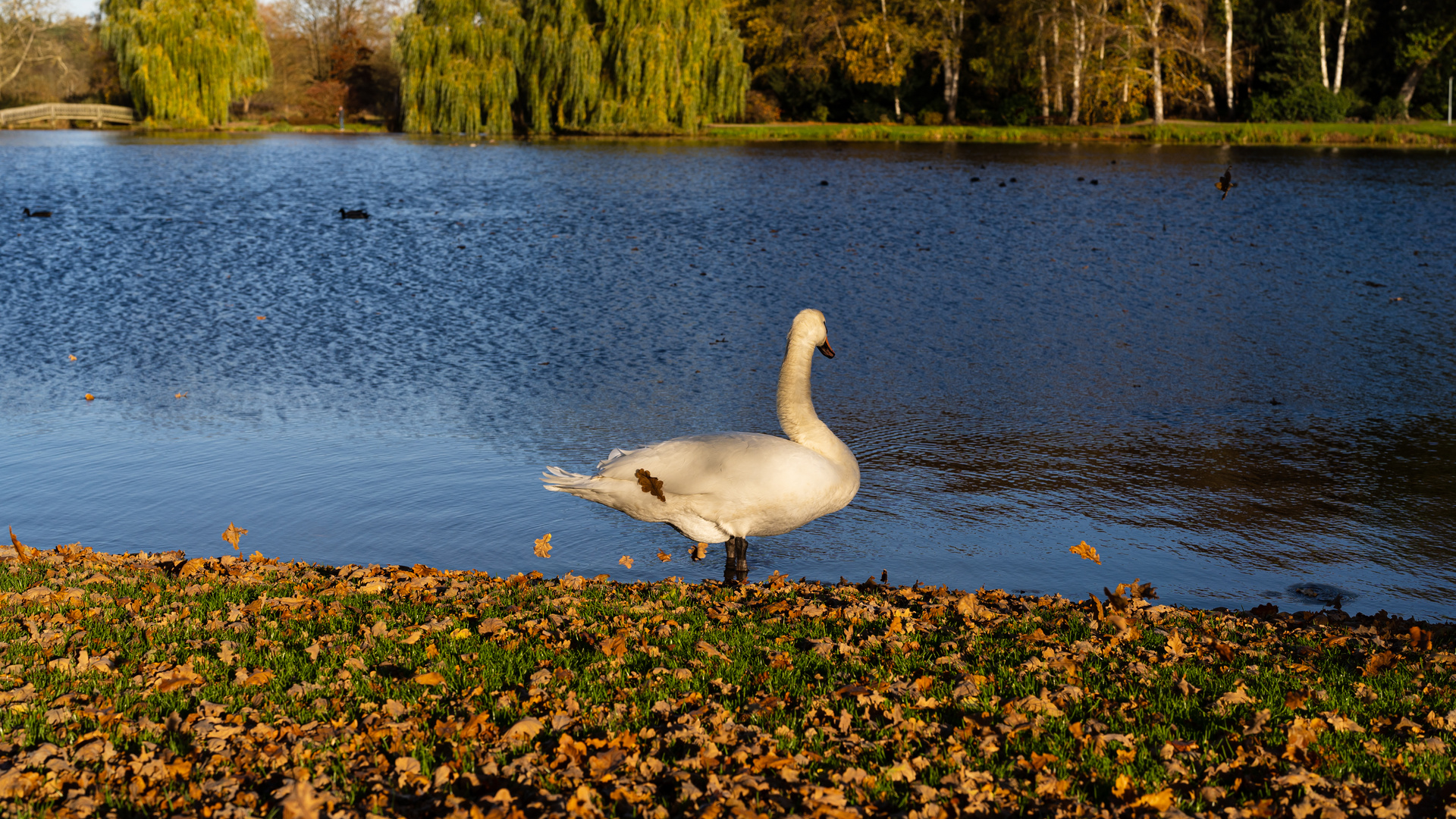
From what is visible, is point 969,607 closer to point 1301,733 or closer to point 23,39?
point 1301,733

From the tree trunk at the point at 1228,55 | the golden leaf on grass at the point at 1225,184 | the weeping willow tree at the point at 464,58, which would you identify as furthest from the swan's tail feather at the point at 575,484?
the tree trunk at the point at 1228,55

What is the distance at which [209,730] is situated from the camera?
4.32 meters

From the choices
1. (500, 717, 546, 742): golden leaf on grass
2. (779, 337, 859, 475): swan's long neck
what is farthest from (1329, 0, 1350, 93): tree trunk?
(500, 717, 546, 742): golden leaf on grass

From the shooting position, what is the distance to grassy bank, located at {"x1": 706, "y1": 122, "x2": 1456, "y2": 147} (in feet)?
190

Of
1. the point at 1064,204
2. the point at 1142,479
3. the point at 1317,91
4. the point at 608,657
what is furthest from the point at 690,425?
the point at 1317,91

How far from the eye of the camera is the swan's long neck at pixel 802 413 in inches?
286

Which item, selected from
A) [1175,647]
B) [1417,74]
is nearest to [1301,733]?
[1175,647]

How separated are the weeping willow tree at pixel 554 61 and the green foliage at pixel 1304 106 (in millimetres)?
31331

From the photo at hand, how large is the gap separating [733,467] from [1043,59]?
64.2 meters

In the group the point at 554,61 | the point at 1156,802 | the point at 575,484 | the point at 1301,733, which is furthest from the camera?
the point at 554,61

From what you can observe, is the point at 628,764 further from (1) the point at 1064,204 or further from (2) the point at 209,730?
(1) the point at 1064,204

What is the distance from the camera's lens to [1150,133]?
60812mm

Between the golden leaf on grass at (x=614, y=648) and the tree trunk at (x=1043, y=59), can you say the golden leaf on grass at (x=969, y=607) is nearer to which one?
the golden leaf on grass at (x=614, y=648)

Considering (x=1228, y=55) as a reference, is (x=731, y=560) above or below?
below
